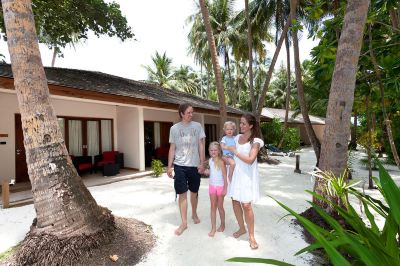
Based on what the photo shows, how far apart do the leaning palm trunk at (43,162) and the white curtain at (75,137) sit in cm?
678

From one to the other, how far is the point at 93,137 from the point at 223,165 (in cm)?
803

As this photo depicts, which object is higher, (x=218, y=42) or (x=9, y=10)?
(x=218, y=42)

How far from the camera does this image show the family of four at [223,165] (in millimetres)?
3211

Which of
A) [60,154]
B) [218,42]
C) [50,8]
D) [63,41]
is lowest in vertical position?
[60,154]

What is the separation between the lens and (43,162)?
2959 millimetres

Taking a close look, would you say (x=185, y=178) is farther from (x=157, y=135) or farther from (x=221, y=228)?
(x=157, y=135)

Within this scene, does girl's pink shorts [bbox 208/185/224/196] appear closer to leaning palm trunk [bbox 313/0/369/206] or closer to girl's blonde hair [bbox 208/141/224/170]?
girl's blonde hair [bbox 208/141/224/170]

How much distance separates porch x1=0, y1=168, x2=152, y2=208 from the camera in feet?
18.4

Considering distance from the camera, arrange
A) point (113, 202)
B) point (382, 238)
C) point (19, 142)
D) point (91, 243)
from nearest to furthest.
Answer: point (382, 238)
point (91, 243)
point (113, 202)
point (19, 142)

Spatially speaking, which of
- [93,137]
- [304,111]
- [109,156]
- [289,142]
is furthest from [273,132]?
[93,137]

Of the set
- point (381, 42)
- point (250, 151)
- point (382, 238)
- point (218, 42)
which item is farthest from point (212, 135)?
point (382, 238)

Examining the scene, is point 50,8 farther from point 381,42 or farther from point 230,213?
point 381,42

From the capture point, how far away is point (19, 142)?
7906mm

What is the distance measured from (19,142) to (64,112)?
167 cm
